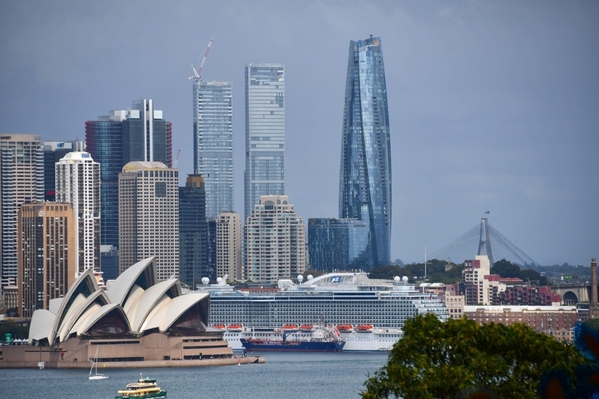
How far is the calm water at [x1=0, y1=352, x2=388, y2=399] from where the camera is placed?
52656 millimetres

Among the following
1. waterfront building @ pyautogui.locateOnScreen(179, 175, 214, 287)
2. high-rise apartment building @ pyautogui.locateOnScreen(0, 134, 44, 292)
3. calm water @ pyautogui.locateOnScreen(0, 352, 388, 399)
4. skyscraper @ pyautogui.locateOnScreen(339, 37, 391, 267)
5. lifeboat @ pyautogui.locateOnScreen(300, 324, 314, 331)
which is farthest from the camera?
skyscraper @ pyautogui.locateOnScreen(339, 37, 391, 267)

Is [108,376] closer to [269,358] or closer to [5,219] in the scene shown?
[269,358]

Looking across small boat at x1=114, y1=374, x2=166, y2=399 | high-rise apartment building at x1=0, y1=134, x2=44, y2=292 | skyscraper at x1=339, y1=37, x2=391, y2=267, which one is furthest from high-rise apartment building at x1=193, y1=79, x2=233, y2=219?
small boat at x1=114, y1=374, x2=166, y2=399

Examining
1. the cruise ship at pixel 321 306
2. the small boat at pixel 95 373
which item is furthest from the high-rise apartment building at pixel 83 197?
the small boat at pixel 95 373

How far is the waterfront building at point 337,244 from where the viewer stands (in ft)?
502

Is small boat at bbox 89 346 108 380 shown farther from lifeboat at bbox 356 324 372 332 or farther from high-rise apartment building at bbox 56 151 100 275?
high-rise apartment building at bbox 56 151 100 275

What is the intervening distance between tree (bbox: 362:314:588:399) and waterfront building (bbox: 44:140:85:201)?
393ft

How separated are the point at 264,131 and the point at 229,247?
35.3 m

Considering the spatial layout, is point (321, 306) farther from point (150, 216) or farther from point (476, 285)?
point (150, 216)

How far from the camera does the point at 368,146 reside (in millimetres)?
147375

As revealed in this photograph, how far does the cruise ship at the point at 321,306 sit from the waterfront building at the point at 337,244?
55.9 m

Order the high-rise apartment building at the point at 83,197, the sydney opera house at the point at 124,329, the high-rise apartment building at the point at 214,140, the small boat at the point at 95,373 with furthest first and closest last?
the high-rise apartment building at the point at 214,140, the high-rise apartment building at the point at 83,197, the sydney opera house at the point at 124,329, the small boat at the point at 95,373

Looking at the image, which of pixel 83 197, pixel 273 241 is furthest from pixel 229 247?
pixel 83 197

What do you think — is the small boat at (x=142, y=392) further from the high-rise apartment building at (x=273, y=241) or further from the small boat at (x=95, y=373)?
the high-rise apartment building at (x=273, y=241)
